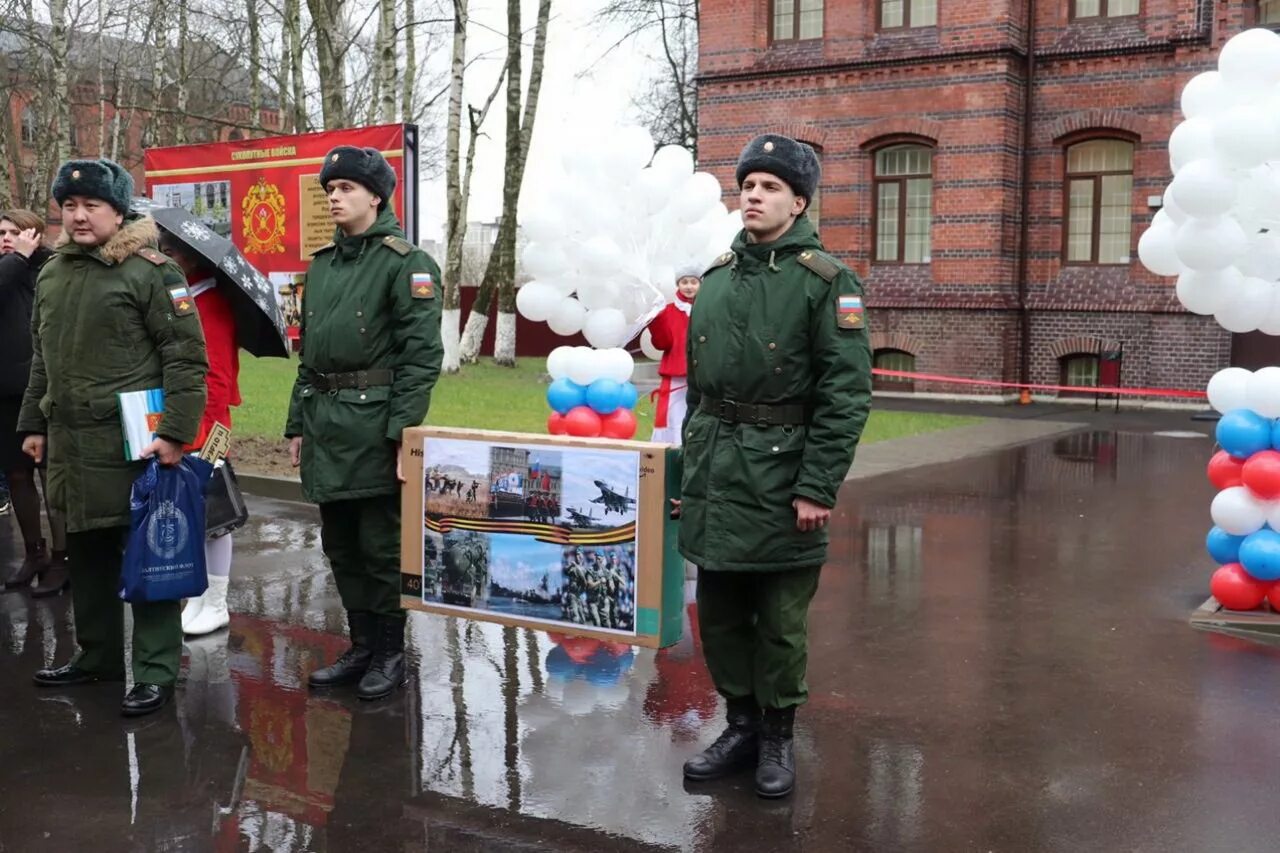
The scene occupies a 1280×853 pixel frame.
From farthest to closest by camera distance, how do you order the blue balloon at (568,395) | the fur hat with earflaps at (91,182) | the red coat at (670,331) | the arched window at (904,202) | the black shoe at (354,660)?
1. the arched window at (904,202)
2. the red coat at (670,331)
3. the blue balloon at (568,395)
4. the black shoe at (354,660)
5. the fur hat with earflaps at (91,182)

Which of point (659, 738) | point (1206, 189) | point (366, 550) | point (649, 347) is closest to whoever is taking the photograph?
point (659, 738)

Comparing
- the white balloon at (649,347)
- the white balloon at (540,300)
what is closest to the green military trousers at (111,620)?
the white balloon at (540,300)

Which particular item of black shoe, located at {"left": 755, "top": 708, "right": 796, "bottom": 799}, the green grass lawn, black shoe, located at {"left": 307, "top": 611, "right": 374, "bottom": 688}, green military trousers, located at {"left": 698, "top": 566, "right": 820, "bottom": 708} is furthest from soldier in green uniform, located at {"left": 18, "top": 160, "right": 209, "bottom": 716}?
the green grass lawn

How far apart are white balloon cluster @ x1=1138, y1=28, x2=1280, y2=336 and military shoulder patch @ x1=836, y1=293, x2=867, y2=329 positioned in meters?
3.13

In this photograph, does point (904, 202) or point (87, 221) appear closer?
point (87, 221)

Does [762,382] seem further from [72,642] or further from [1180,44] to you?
[1180,44]

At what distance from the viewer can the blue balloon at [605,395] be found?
910 cm

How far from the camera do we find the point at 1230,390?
697 cm

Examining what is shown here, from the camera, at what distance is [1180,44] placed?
21.0m

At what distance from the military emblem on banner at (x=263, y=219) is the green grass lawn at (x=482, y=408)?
2.61 meters

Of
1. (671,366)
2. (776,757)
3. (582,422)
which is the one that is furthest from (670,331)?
(776,757)

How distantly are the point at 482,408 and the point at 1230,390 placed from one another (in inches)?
479

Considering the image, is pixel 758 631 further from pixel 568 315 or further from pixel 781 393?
pixel 568 315

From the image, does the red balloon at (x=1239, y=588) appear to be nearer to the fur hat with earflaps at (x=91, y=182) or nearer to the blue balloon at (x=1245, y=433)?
the blue balloon at (x=1245, y=433)
